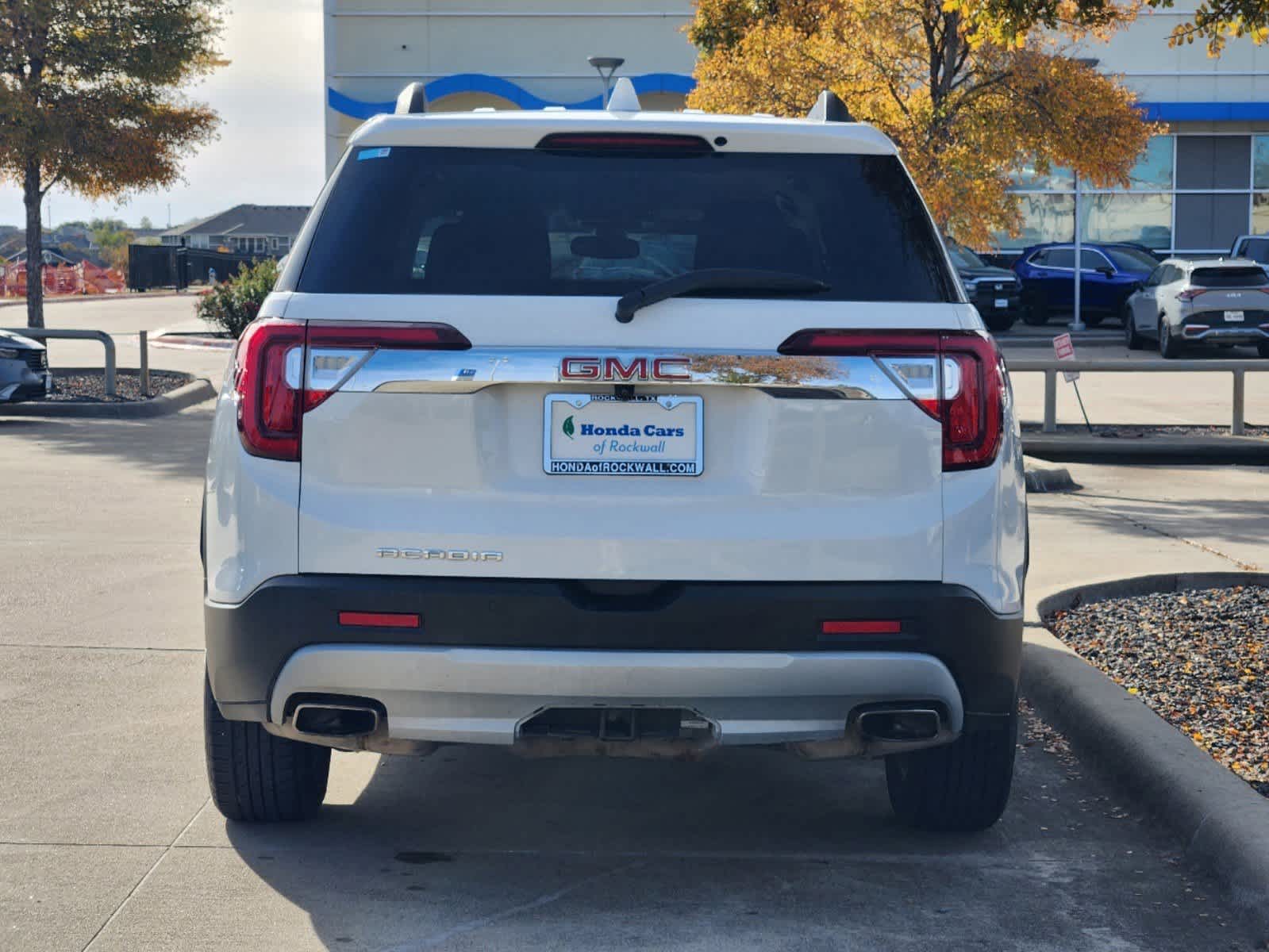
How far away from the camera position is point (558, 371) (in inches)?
165

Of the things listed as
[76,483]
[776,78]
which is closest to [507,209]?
[76,483]

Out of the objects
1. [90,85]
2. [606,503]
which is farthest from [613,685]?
[90,85]

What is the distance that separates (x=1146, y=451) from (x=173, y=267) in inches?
2190

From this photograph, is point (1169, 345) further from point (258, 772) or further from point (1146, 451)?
point (258, 772)

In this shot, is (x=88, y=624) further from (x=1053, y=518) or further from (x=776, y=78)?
(x=776, y=78)

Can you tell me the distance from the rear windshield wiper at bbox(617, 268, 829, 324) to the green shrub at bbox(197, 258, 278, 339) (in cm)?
2498

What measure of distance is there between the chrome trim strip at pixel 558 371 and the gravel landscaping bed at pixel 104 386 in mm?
14830

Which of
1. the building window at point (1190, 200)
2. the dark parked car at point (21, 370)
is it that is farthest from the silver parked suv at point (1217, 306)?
the dark parked car at point (21, 370)

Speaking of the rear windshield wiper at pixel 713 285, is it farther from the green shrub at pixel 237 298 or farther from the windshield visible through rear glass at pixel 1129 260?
the windshield visible through rear glass at pixel 1129 260

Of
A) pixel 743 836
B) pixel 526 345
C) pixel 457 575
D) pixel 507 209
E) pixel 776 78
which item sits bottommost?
pixel 743 836

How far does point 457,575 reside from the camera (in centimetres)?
420

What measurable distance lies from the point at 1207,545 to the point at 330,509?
23.5ft

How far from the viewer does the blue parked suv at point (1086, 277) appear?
33.5 m

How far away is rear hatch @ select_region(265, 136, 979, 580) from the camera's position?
419cm
